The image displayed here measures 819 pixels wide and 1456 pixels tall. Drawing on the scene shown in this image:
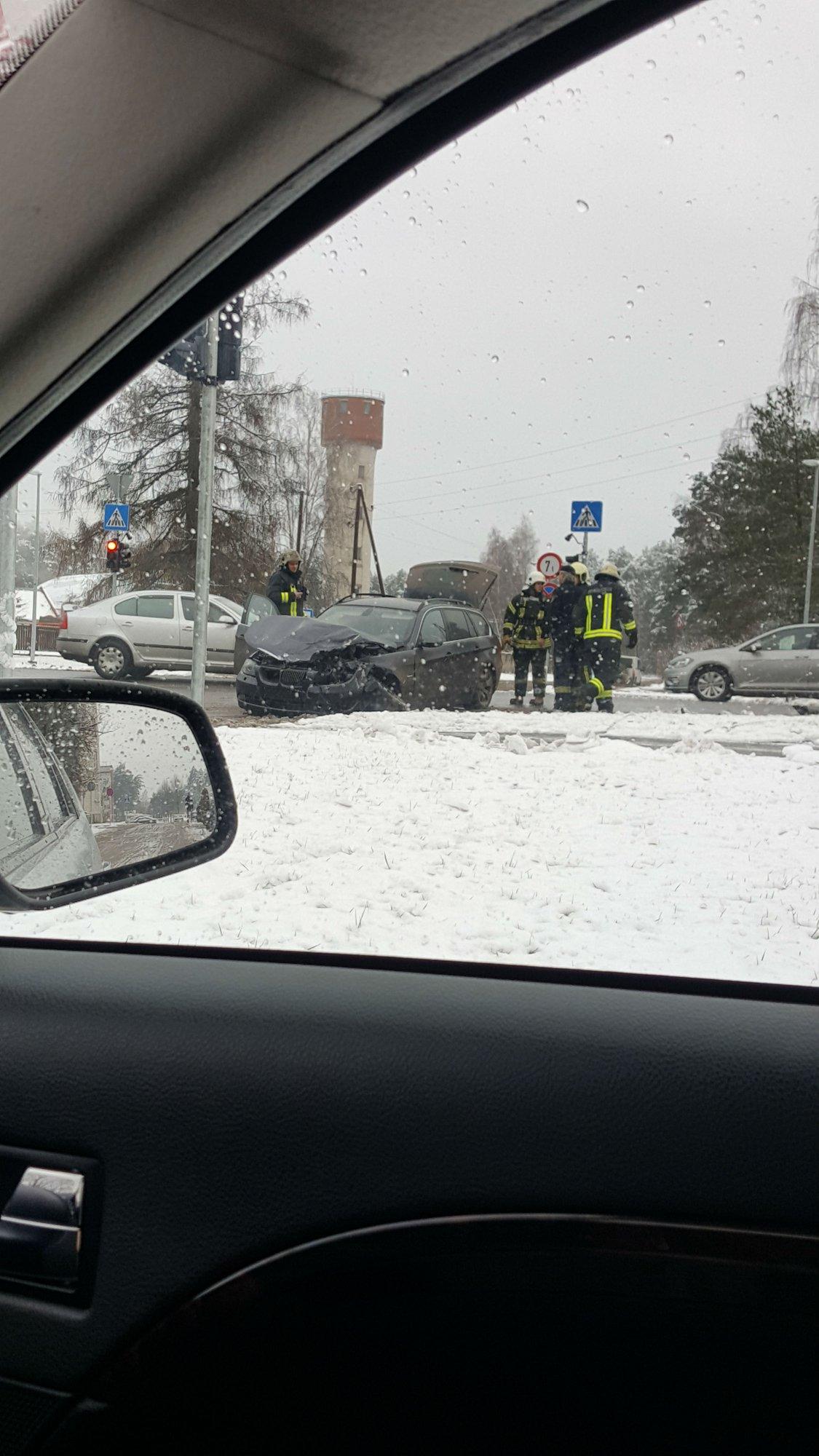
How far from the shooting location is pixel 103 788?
1.55 m

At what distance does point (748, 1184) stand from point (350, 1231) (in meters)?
0.44

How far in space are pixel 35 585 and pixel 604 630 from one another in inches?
32.9

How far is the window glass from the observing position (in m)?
1.56

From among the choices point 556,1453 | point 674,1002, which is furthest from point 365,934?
point 556,1453

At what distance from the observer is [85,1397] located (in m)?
1.26

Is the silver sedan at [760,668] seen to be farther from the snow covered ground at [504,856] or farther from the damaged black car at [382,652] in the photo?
the damaged black car at [382,652]

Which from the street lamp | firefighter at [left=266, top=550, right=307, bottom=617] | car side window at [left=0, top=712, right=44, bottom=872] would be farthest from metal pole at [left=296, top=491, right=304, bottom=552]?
the street lamp

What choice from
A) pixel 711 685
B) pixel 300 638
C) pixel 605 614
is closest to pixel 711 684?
pixel 711 685

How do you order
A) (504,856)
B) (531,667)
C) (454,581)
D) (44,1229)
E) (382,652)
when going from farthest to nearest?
(504,856) → (531,667) → (382,652) → (454,581) → (44,1229)

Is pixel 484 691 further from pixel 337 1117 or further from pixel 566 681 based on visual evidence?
pixel 337 1117

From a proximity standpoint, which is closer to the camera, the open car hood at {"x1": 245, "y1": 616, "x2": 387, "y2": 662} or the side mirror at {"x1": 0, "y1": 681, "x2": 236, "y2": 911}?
the side mirror at {"x1": 0, "y1": 681, "x2": 236, "y2": 911}

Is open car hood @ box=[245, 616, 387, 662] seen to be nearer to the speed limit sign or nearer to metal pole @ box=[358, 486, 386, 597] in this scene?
metal pole @ box=[358, 486, 386, 597]

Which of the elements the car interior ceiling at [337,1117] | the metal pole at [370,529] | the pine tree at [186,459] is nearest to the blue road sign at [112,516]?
the pine tree at [186,459]

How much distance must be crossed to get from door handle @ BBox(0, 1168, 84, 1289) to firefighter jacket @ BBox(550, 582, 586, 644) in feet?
3.14
